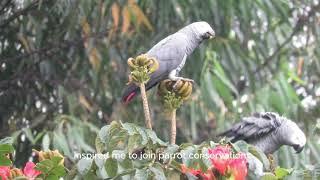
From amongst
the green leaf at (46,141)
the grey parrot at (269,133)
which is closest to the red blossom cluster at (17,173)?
the grey parrot at (269,133)

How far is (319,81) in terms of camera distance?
11.5 feet

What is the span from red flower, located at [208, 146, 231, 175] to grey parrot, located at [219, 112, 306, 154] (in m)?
0.57

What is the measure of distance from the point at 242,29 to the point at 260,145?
4.64 ft

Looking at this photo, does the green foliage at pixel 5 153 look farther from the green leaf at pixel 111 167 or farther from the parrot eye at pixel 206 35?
the parrot eye at pixel 206 35

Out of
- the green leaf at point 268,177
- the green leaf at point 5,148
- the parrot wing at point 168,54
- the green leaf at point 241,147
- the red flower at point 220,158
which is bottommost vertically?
the green leaf at point 268,177

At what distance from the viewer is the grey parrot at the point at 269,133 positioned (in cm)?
177

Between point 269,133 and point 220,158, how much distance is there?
0.63m

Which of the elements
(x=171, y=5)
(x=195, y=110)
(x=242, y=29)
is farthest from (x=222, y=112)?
(x=171, y=5)

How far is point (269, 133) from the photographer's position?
1.80 metres

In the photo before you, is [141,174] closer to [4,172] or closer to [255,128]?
→ [4,172]

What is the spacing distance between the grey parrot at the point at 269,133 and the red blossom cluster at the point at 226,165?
560 millimetres

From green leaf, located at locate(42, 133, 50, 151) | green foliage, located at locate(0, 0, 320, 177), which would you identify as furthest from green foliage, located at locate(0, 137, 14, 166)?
green foliage, located at locate(0, 0, 320, 177)

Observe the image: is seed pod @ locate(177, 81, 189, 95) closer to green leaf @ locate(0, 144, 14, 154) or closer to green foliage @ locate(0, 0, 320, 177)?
green leaf @ locate(0, 144, 14, 154)

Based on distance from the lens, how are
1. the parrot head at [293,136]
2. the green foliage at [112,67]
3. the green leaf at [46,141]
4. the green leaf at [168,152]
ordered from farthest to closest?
the green foliage at [112,67], the green leaf at [46,141], the parrot head at [293,136], the green leaf at [168,152]
